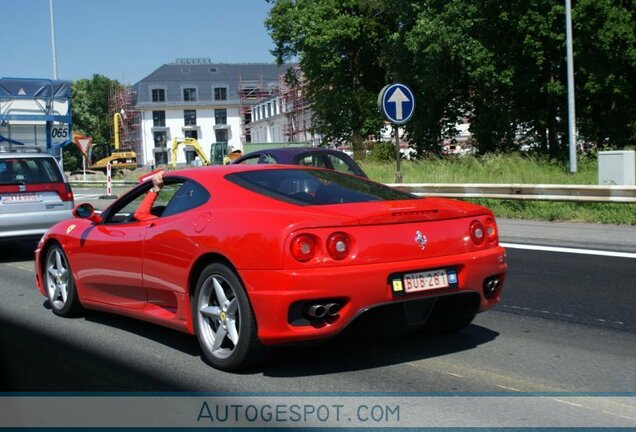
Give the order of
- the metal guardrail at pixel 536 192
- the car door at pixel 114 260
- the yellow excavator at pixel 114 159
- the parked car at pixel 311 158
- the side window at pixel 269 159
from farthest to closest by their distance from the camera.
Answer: the yellow excavator at pixel 114 159, the metal guardrail at pixel 536 192, the side window at pixel 269 159, the parked car at pixel 311 158, the car door at pixel 114 260

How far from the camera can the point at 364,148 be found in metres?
46.8

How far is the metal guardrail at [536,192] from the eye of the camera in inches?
517

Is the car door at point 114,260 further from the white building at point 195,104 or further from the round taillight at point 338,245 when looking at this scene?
the white building at point 195,104

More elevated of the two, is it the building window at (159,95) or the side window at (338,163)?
the building window at (159,95)

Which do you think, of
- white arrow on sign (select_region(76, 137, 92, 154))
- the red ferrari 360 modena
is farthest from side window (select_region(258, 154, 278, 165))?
white arrow on sign (select_region(76, 137, 92, 154))

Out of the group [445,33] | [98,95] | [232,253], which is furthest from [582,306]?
[98,95]

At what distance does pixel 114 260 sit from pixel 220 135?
104 m

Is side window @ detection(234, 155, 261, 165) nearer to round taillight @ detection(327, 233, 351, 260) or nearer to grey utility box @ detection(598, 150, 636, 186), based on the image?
grey utility box @ detection(598, 150, 636, 186)

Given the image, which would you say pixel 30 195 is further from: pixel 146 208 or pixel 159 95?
pixel 159 95

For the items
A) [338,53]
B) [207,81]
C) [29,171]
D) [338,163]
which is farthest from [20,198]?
[207,81]

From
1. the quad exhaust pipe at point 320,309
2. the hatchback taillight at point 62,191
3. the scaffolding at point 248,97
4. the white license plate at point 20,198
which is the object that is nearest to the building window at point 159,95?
the scaffolding at point 248,97

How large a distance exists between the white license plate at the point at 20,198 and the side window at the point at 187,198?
6.60m

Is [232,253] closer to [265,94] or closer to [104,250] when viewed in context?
[104,250]

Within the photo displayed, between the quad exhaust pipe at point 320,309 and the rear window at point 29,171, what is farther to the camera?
the rear window at point 29,171
